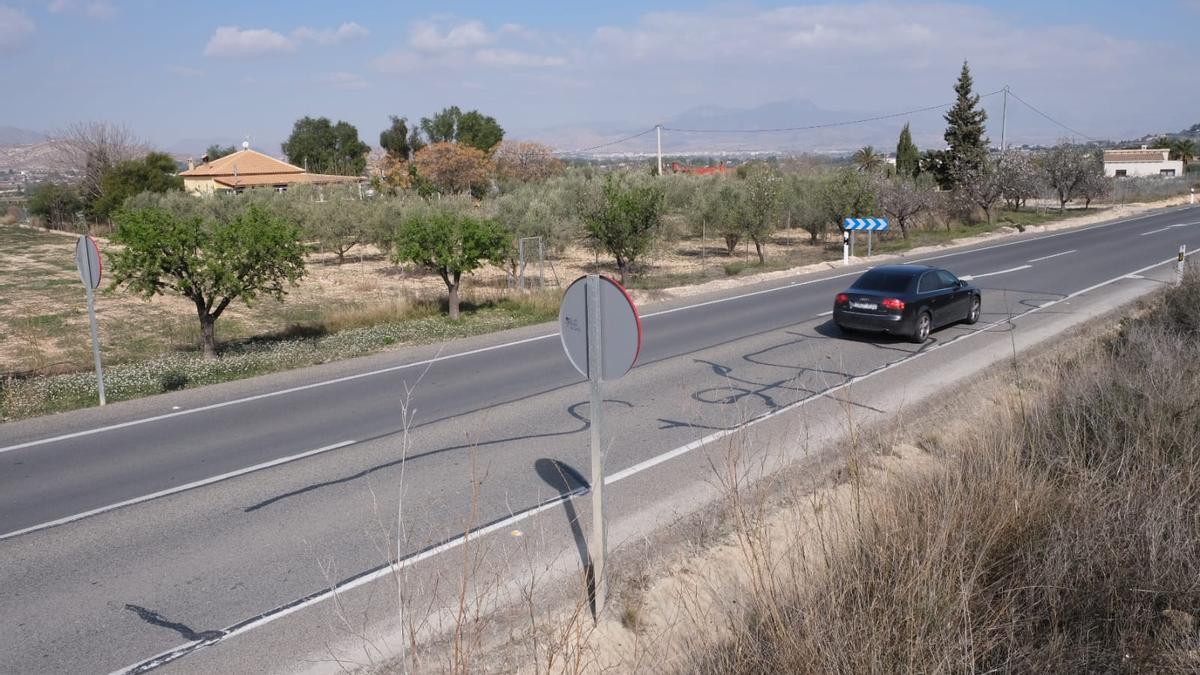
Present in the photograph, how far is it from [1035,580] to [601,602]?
2672mm

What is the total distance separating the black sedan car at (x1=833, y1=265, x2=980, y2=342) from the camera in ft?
51.2

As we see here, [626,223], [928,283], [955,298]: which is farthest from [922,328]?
[626,223]

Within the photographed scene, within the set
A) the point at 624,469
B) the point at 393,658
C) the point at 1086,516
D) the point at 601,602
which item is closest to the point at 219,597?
the point at 393,658

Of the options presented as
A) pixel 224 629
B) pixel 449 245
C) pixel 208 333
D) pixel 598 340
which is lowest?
pixel 224 629

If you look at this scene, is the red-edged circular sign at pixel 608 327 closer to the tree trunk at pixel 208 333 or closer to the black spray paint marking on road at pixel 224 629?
the black spray paint marking on road at pixel 224 629

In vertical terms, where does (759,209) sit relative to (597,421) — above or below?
above

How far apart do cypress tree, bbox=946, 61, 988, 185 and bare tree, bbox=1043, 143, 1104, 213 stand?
14.3ft

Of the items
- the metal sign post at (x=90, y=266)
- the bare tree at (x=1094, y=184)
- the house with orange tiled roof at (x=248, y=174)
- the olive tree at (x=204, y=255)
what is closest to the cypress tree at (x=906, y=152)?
the bare tree at (x=1094, y=184)

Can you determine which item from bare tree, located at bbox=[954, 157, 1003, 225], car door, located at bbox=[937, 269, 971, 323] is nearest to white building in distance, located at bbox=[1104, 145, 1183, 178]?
bare tree, located at bbox=[954, 157, 1003, 225]

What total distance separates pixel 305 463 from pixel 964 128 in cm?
4930

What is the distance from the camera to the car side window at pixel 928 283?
1612 centimetres

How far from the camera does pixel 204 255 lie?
16.0 meters

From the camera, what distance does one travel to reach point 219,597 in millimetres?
6430

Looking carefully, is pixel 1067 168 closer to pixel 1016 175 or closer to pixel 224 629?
pixel 1016 175
